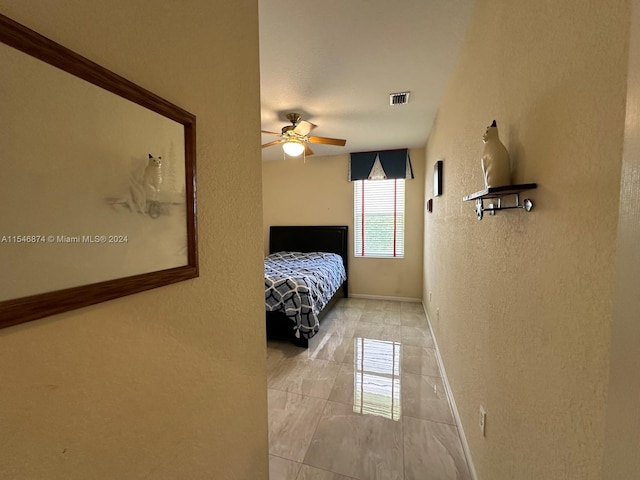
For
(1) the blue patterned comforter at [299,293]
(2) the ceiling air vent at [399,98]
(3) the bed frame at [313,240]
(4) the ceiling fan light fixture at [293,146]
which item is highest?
(2) the ceiling air vent at [399,98]

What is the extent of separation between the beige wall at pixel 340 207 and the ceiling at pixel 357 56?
156 cm

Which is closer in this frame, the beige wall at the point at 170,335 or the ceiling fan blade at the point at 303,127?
the beige wall at the point at 170,335

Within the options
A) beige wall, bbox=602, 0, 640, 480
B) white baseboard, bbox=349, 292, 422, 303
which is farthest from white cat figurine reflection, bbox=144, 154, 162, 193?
white baseboard, bbox=349, 292, 422, 303

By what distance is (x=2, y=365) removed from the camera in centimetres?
42

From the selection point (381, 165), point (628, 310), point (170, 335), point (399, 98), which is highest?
point (399, 98)

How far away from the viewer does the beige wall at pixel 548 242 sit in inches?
23.2

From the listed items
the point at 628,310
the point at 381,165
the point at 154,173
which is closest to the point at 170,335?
the point at 154,173

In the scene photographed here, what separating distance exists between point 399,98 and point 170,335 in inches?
106

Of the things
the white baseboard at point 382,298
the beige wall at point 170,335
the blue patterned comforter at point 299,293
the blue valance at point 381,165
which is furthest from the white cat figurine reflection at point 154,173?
the white baseboard at point 382,298

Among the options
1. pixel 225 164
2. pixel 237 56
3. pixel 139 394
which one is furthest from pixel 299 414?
pixel 237 56

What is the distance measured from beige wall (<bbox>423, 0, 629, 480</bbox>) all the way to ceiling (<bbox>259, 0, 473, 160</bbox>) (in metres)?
0.36

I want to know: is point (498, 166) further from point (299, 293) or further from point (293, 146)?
point (293, 146)

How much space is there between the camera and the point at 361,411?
1939mm

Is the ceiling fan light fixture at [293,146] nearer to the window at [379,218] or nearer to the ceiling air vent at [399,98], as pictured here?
the ceiling air vent at [399,98]
